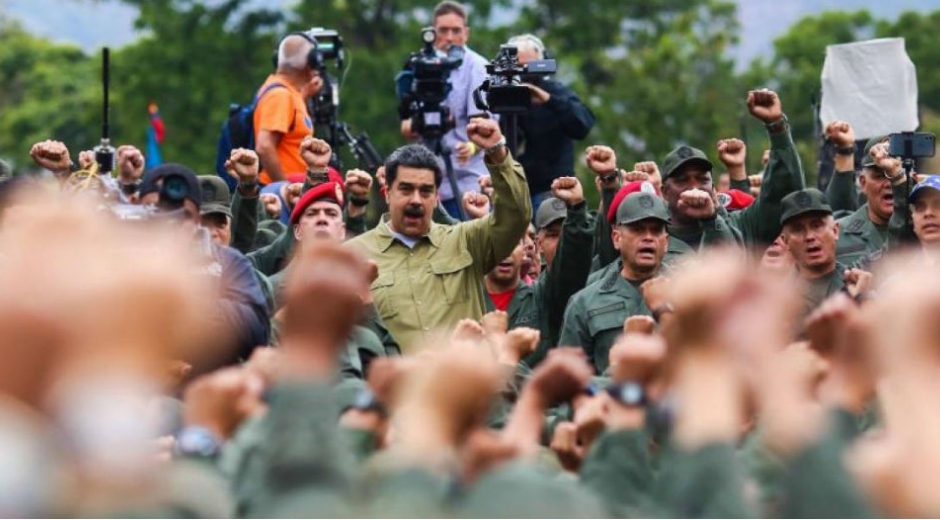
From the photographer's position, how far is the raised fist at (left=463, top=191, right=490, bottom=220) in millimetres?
11445

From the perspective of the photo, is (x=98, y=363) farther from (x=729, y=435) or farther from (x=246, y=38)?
(x=246, y=38)

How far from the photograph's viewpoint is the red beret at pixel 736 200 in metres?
11.8

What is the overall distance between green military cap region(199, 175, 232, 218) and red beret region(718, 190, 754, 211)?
8.52 feet

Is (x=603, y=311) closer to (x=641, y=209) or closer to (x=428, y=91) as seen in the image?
(x=641, y=209)

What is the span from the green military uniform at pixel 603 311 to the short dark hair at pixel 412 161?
2.94ft

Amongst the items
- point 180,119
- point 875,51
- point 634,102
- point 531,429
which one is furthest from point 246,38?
point 531,429

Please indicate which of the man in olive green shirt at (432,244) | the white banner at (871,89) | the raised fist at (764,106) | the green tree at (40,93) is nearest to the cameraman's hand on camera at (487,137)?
the man in olive green shirt at (432,244)

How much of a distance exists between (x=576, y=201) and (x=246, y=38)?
1276 inches

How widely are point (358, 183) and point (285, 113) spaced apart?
1.89 metres

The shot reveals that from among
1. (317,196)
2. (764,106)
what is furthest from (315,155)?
(764,106)

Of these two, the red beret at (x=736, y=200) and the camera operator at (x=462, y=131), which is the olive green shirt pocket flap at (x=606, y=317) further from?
the camera operator at (x=462, y=131)

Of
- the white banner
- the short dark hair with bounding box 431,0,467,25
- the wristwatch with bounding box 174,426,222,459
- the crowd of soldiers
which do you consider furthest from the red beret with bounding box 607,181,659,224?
the wristwatch with bounding box 174,426,222,459

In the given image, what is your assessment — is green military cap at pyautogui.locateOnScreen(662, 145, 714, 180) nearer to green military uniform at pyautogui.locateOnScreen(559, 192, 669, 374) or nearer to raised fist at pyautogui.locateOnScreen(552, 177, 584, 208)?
green military uniform at pyautogui.locateOnScreen(559, 192, 669, 374)

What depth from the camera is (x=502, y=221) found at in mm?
9906
